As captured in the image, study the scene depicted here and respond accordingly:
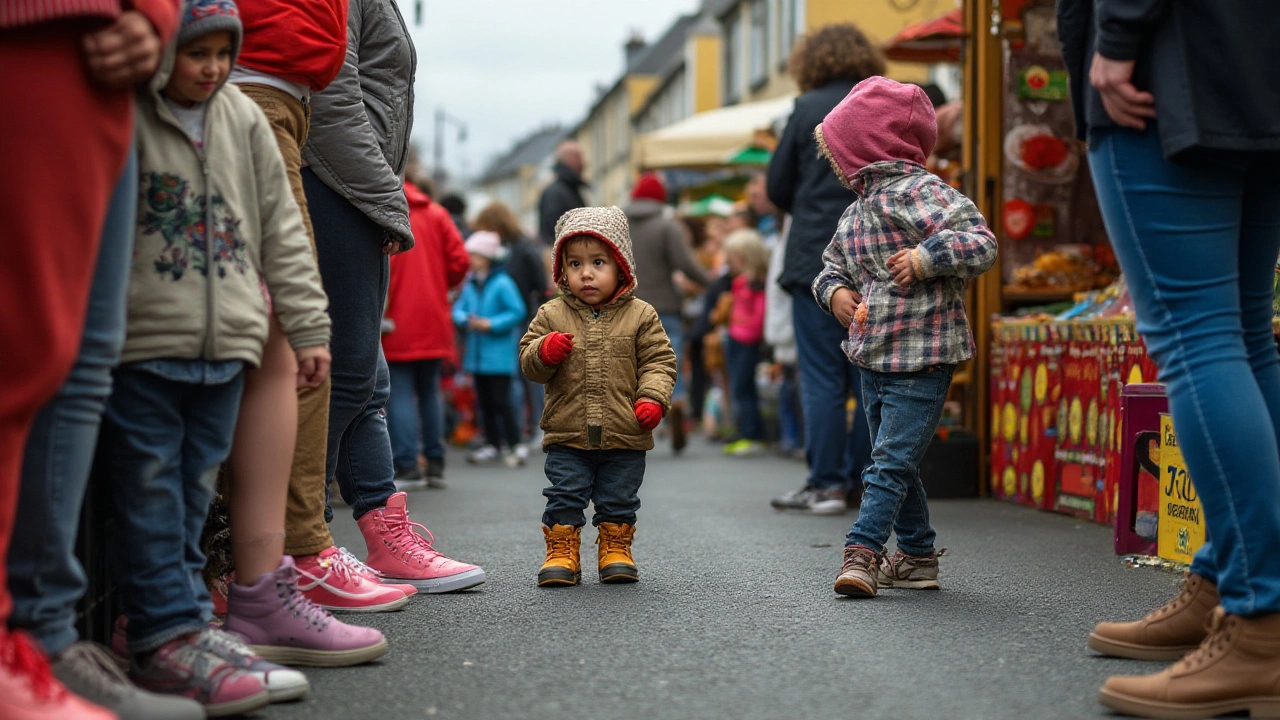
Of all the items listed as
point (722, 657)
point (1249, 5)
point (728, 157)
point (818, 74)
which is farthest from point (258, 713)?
point (728, 157)

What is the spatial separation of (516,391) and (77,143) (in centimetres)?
1035

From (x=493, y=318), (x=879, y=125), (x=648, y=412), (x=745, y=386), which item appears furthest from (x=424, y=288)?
(x=879, y=125)

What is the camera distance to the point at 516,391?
12.7 m

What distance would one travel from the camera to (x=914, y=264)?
168 inches

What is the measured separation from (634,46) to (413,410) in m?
62.4

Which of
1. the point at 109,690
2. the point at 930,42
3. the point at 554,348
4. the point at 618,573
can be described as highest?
the point at 930,42

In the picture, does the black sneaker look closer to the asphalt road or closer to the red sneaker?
the asphalt road

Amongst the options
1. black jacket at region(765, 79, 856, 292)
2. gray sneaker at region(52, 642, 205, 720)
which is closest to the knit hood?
black jacket at region(765, 79, 856, 292)

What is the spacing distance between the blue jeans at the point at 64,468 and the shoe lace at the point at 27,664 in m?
0.15

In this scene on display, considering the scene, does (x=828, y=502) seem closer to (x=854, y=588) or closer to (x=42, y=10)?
(x=854, y=588)

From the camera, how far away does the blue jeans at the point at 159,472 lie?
2.75 metres

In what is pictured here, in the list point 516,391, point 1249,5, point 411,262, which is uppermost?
point 1249,5

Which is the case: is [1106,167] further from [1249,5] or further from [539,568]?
[539,568]

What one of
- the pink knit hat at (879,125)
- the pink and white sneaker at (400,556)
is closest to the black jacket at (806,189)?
the pink knit hat at (879,125)
